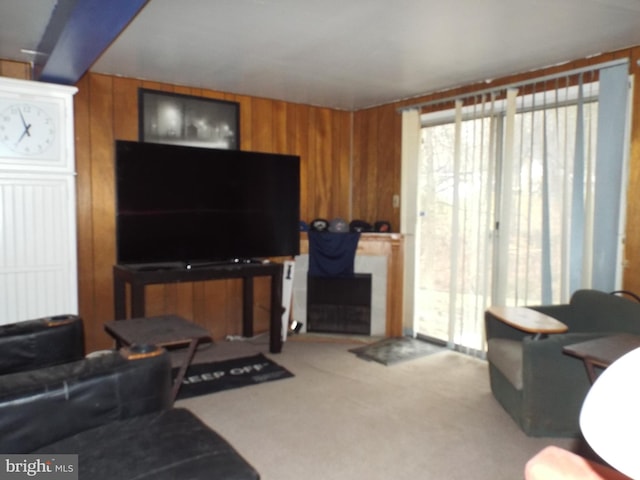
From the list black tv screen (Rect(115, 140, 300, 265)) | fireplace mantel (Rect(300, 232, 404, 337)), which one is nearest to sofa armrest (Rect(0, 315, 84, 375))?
black tv screen (Rect(115, 140, 300, 265))

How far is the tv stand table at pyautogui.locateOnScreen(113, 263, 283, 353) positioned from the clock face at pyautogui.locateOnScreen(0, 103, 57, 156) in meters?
1.01

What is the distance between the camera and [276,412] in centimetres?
295

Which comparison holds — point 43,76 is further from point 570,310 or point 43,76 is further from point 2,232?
point 570,310

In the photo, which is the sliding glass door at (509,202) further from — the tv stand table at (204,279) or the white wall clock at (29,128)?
the white wall clock at (29,128)

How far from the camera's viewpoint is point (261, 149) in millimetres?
4582

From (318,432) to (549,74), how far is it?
118 inches

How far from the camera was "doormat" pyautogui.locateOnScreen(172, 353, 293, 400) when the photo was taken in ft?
10.8

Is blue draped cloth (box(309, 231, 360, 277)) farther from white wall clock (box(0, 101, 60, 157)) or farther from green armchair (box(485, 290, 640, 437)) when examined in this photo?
white wall clock (box(0, 101, 60, 157))

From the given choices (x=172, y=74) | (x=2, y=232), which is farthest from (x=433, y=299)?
(x=2, y=232)

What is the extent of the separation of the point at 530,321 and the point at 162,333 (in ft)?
6.85

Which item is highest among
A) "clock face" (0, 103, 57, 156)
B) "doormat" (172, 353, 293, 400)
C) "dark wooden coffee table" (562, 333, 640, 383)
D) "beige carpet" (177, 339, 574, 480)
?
"clock face" (0, 103, 57, 156)

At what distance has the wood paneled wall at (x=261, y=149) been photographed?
3.70m

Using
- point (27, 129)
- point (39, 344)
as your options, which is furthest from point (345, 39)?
point (39, 344)

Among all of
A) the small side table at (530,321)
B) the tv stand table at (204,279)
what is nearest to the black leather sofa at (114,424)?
the tv stand table at (204,279)
